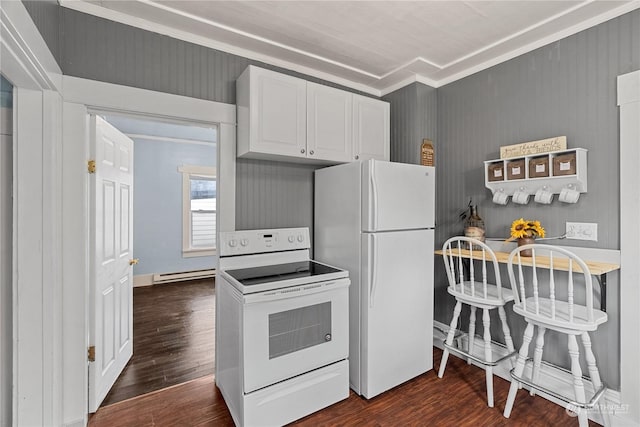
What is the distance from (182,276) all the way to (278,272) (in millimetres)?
3872

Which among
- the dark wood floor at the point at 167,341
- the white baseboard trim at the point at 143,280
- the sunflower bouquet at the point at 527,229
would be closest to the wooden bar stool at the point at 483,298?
the sunflower bouquet at the point at 527,229

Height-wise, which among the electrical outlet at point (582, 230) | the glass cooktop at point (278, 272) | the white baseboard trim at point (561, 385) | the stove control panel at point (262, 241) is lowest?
the white baseboard trim at point (561, 385)

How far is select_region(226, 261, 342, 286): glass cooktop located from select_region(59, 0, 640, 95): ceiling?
5.35 feet

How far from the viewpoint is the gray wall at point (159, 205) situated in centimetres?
510

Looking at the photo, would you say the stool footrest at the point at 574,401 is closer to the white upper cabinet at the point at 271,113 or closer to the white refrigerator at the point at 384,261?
the white refrigerator at the point at 384,261

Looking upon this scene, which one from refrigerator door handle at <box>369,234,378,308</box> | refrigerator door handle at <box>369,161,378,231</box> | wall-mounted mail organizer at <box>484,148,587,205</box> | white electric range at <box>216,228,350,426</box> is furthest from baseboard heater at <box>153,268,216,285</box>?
wall-mounted mail organizer at <box>484,148,587,205</box>

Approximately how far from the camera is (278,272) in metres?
2.21

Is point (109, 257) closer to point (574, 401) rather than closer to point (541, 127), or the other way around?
point (574, 401)

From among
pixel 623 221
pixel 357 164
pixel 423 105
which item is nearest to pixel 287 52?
pixel 357 164

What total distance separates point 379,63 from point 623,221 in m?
2.01

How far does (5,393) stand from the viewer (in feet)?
5.21

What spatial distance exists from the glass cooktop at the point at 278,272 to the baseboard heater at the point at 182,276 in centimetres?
366

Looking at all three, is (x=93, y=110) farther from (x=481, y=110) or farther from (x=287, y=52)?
(x=481, y=110)

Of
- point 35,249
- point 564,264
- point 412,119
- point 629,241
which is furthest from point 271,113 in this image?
point 629,241
